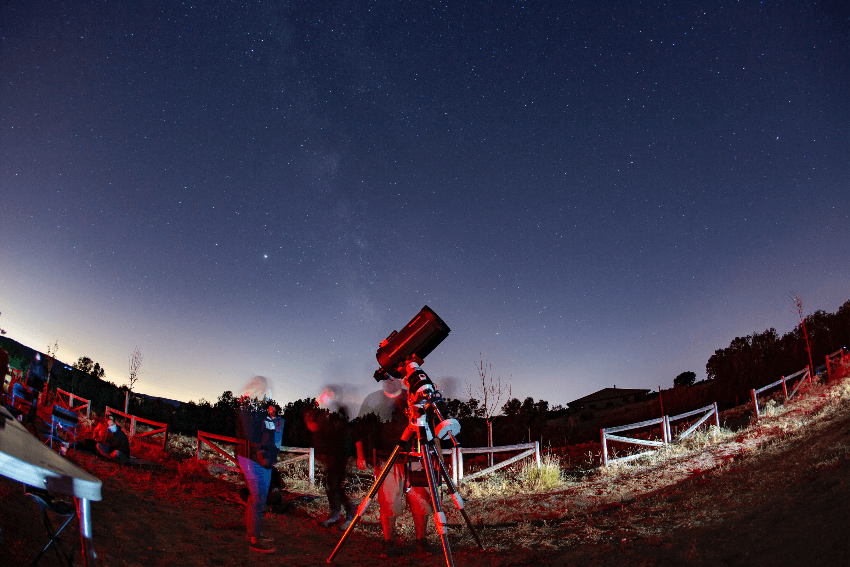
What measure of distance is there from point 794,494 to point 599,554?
94.9 inches

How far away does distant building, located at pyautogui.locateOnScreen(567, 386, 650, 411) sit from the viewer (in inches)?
2345

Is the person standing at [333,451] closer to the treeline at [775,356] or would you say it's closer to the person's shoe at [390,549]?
the person's shoe at [390,549]

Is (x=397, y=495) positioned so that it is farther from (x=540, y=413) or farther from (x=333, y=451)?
(x=540, y=413)

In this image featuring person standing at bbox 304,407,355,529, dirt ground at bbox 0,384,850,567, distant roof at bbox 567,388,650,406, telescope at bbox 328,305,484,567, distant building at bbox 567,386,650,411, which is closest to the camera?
dirt ground at bbox 0,384,850,567

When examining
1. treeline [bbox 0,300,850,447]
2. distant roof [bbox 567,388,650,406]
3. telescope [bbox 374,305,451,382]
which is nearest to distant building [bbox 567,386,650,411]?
distant roof [bbox 567,388,650,406]

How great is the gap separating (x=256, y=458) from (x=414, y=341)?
2.51 m

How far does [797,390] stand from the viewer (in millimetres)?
18438

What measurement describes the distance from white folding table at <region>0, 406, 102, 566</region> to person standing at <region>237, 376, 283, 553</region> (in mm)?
3815

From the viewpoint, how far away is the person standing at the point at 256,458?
5.08 m

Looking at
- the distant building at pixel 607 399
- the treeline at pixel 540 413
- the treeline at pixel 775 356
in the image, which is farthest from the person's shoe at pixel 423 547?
the distant building at pixel 607 399

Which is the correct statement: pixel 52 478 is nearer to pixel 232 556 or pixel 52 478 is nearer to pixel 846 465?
pixel 232 556

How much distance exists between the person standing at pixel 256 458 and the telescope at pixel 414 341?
187cm

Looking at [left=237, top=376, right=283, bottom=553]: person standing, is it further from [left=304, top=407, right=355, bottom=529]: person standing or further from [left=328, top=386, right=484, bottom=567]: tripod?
[left=304, top=407, right=355, bottom=529]: person standing

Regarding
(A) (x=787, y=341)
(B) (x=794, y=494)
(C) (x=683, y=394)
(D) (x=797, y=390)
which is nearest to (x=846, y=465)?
(B) (x=794, y=494)
